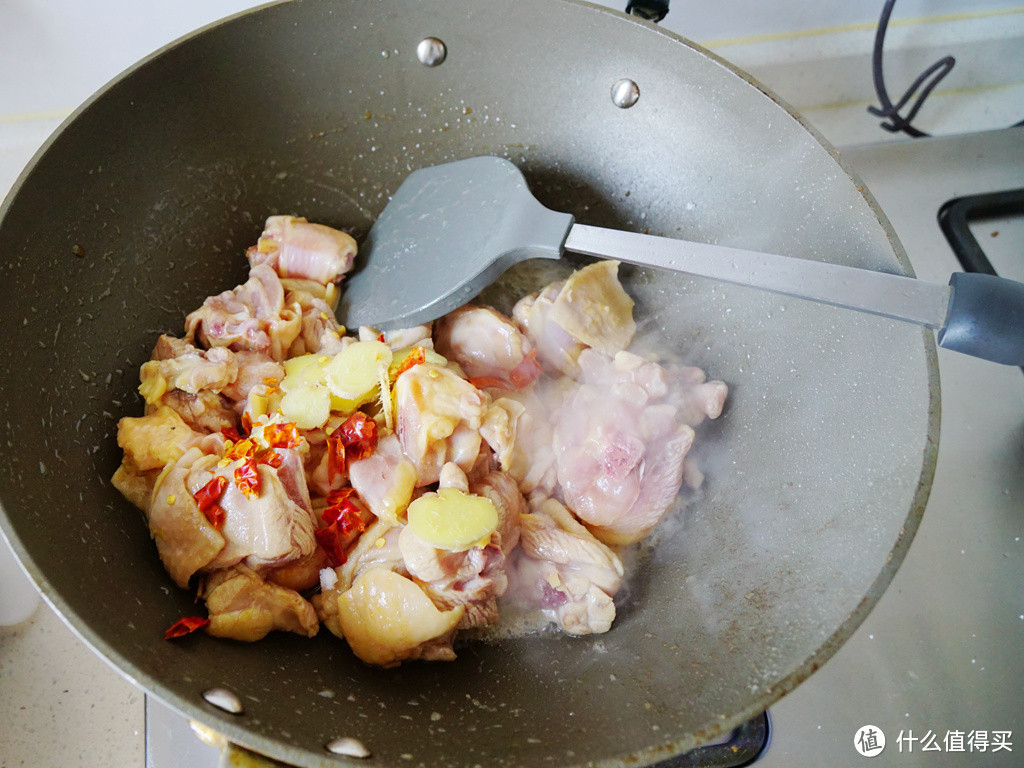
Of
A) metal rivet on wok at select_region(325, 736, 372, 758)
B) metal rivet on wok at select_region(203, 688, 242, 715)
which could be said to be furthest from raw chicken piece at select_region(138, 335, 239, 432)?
metal rivet on wok at select_region(325, 736, 372, 758)

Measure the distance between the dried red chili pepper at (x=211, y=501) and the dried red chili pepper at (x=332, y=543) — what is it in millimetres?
192

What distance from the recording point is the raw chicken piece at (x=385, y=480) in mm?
1286

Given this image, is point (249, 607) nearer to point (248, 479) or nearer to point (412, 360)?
point (248, 479)

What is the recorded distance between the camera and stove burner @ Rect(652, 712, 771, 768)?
1252 millimetres

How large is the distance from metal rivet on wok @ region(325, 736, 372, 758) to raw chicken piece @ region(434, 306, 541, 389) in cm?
78

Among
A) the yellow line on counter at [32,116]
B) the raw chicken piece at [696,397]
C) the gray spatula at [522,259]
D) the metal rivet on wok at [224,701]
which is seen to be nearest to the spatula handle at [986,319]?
the gray spatula at [522,259]

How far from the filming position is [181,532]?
116 cm

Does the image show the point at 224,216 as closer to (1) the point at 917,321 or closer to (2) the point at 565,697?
(2) the point at 565,697

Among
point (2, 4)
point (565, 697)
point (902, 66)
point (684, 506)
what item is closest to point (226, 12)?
point (2, 4)

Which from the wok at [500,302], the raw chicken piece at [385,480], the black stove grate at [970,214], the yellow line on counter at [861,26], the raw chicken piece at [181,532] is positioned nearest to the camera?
the wok at [500,302]

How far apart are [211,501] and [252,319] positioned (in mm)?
415

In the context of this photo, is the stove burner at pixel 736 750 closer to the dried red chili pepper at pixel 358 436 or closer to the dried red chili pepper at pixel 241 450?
the dried red chili pepper at pixel 358 436

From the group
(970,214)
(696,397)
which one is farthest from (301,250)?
(970,214)

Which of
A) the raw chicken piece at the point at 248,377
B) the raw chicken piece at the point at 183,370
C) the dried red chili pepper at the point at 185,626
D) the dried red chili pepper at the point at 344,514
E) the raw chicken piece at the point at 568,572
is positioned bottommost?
the raw chicken piece at the point at 568,572
